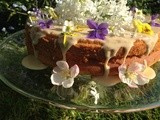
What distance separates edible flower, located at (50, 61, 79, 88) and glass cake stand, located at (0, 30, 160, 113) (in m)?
0.04

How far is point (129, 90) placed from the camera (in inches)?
71.1

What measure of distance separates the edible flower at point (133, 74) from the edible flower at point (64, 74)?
0.17 m

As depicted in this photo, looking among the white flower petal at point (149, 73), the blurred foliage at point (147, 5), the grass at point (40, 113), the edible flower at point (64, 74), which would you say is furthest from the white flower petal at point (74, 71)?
the blurred foliage at point (147, 5)

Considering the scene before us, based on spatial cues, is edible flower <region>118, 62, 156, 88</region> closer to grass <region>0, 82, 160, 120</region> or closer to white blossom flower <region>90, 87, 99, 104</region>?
white blossom flower <region>90, 87, 99, 104</region>

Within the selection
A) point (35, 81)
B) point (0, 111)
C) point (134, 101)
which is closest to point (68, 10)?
point (35, 81)

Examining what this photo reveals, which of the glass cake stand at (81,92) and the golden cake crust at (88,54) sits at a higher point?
the golden cake crust at (88,54)

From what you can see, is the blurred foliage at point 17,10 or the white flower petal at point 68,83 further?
the blurred foliage at point 17,10

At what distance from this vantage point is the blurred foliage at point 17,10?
296 cm

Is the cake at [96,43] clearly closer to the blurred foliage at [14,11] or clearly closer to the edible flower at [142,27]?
the edible flower at [142,27]

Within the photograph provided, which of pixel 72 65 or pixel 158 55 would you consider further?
Answer: pixel 158 55

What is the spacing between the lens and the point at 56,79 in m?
1.77

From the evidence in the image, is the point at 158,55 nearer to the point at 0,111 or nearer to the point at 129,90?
the point at 129,90

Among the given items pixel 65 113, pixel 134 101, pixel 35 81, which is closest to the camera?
pixel 134 101

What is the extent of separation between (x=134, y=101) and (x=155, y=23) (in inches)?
15.0
